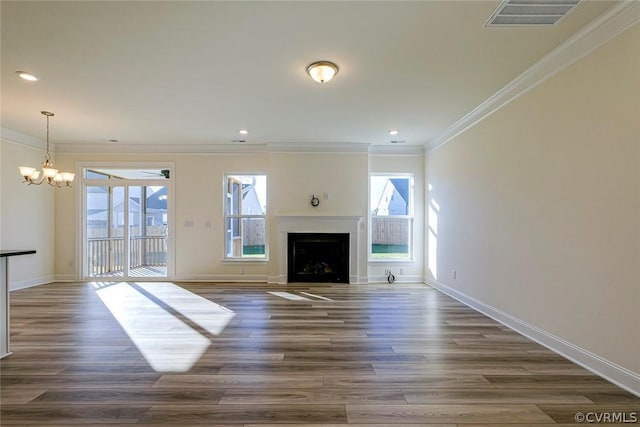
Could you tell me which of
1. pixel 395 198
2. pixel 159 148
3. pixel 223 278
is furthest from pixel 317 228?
pixel 159 148

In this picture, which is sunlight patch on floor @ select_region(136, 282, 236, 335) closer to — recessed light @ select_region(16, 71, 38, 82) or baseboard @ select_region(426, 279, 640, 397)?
recessed light @ select_region(16, 71, 38, 82)

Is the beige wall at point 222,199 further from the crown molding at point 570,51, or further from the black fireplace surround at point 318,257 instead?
the crown molding at point 570,51

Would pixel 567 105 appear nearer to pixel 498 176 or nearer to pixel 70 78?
pixel 498 176

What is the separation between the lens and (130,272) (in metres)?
6.16

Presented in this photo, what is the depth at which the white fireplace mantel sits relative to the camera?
19.6ft

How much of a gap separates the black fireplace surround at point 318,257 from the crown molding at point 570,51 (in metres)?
3.34

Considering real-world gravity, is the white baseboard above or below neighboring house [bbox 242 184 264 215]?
below

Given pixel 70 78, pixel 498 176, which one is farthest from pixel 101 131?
pixel 498 176

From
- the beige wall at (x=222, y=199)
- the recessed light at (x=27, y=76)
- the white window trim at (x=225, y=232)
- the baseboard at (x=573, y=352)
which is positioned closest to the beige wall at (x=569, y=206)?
the baseboard at (x=573, y=352)

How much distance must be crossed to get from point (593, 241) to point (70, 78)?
5251 mm

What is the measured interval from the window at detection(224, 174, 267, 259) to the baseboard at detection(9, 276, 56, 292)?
11.6 ft

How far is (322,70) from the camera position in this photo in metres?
2.92

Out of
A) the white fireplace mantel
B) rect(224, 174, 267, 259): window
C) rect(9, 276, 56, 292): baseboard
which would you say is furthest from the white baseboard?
rect(9, 276, 56, 292): baseboard

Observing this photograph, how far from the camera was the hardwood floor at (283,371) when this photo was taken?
1903 mm
